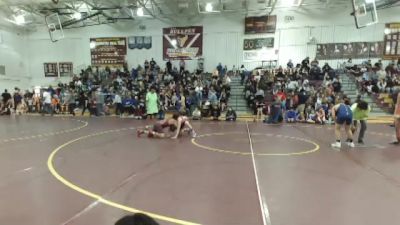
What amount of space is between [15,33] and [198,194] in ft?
89.2

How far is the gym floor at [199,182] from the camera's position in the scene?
3.72 metres

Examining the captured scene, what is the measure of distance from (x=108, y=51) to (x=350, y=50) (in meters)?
18.3

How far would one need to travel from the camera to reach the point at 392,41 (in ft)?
68.2

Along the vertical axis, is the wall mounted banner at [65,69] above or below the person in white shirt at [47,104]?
above

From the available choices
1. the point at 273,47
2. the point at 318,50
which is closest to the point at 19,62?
the point at 273,47

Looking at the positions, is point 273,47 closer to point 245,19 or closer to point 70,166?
point 245,19

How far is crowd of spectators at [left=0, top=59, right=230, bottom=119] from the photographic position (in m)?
16.6

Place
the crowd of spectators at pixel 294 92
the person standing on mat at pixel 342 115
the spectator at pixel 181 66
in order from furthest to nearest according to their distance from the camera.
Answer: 1. the spectator at pixel 181 66
2. the crowd of spectators at pixel 294 92
3. the person standing on mat at pixel 342 115

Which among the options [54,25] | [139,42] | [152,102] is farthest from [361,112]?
[139,42]

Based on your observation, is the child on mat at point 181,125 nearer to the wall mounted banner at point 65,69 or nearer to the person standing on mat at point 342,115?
the person standing on mat at point 342,115

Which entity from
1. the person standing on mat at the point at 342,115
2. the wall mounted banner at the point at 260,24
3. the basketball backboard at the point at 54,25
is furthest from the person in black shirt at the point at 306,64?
the basketball backboard at the point at 54,25

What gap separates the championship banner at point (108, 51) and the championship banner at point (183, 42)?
3689 mm

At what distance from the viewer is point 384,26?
20875mm

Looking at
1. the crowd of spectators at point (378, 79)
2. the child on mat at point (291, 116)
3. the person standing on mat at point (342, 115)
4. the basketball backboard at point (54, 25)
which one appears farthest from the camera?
the basketball backboard at point (54, 25)
